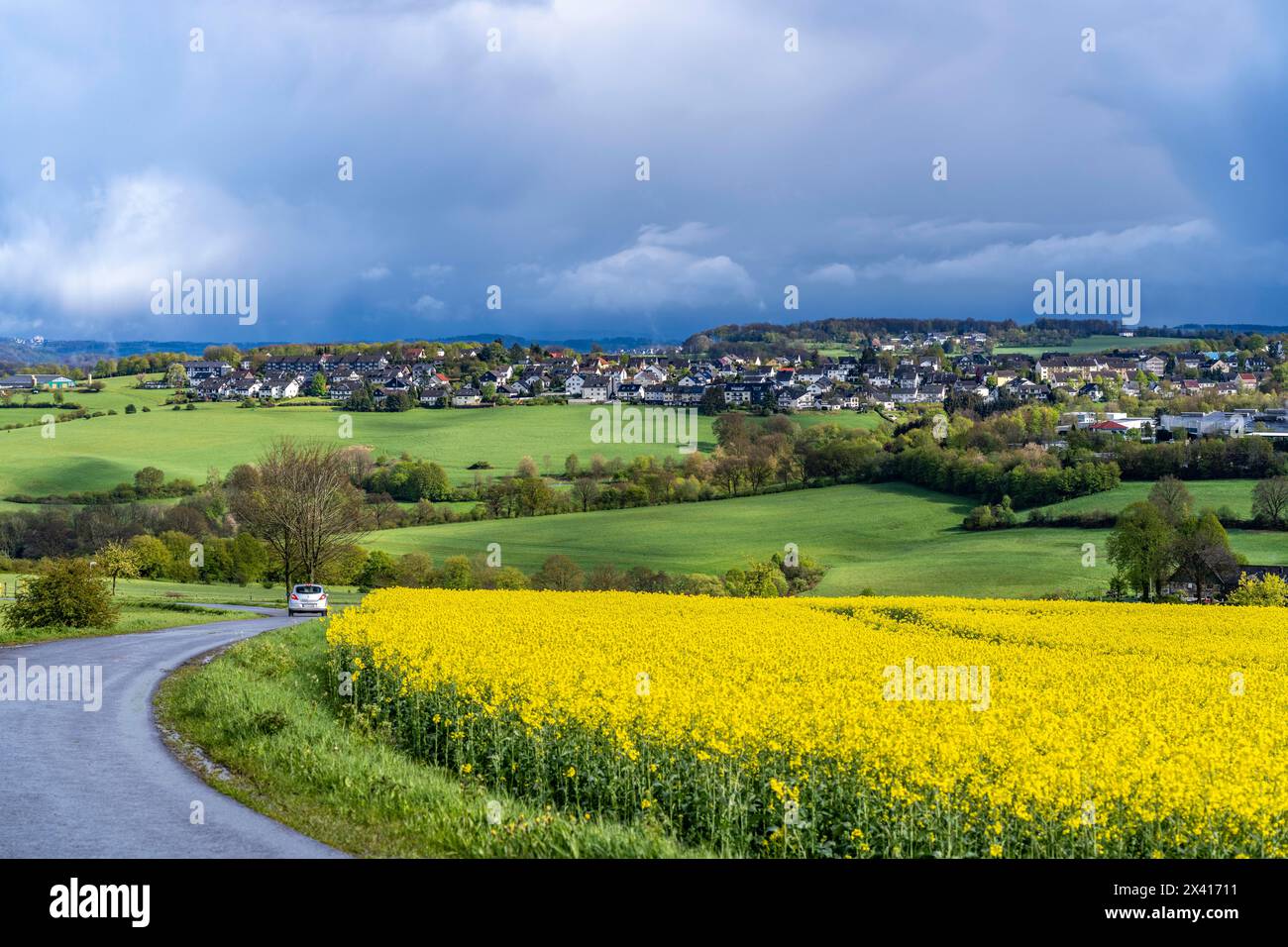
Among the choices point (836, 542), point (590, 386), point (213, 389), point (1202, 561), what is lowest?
point (836, 542)

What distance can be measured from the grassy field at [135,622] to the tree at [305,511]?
950 centimetres

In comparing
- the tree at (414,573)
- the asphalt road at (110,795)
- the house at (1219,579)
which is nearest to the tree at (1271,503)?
the house at (1219,579)

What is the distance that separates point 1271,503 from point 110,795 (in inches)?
3453

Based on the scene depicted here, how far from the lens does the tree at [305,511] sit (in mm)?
55938

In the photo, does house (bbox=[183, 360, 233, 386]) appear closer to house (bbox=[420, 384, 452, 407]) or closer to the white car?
house (bbox=[420, 384, 452, 407])

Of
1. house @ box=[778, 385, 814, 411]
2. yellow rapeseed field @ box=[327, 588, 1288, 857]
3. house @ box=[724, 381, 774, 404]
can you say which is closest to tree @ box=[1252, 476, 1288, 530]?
house @ box=[778, 385, 814, 411]

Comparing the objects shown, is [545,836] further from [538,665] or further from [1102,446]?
[1102,446]

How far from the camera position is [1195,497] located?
3548 inches

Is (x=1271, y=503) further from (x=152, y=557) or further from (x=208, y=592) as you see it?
(x=152, y=557)

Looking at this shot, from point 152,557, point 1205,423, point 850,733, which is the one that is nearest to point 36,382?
point 152,557

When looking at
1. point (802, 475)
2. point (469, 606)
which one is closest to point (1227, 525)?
point (802, 475)

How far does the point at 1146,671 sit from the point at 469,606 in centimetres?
1731
